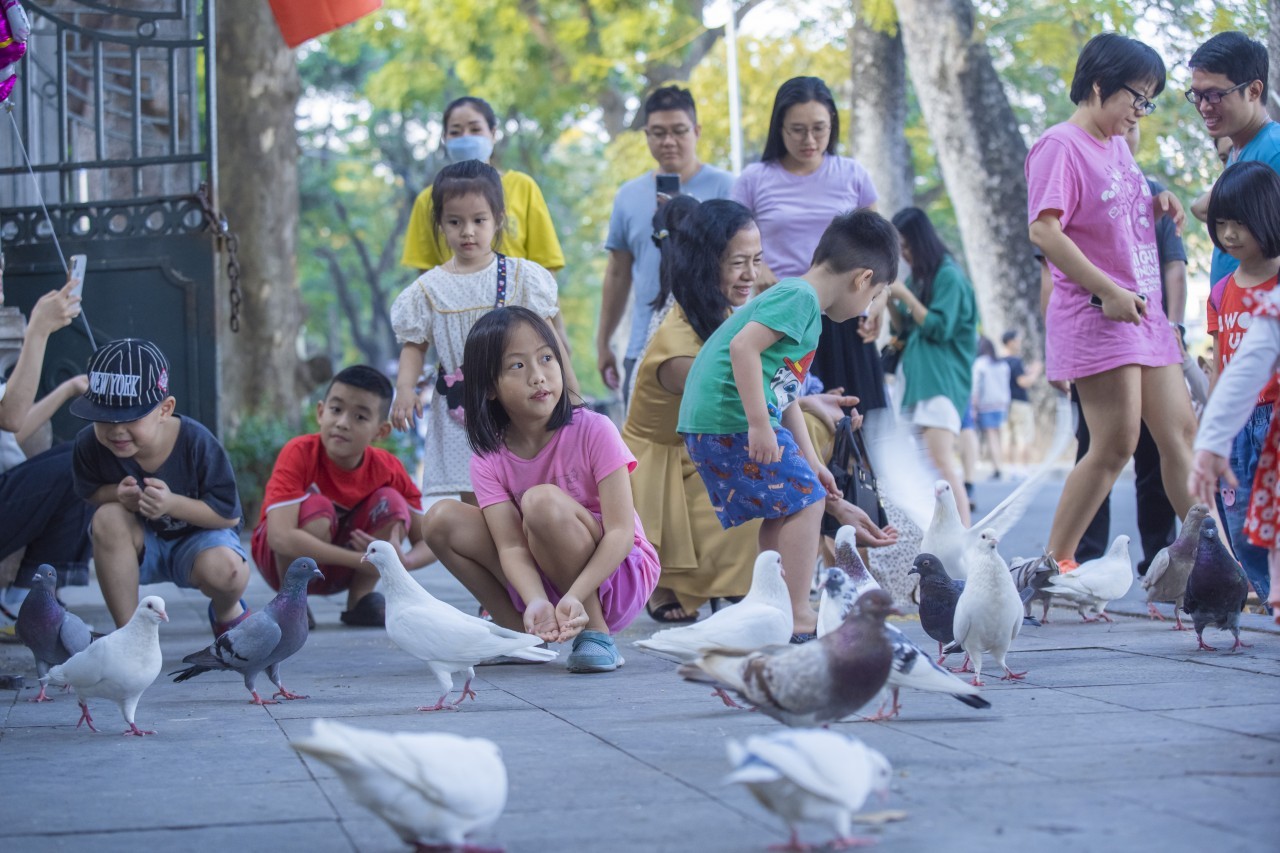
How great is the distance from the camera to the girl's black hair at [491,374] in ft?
17.0

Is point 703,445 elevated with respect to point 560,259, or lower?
lower

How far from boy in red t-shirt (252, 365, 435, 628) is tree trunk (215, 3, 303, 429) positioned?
7745 mm

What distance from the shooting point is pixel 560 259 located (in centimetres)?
718

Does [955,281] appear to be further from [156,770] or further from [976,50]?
[976,50]

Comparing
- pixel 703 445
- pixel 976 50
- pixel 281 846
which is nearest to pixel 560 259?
pixel 703 445

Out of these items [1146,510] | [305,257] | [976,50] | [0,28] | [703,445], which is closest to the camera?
[703,445]

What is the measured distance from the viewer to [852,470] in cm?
619

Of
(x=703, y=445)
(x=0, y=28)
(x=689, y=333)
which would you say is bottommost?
(x=703, y=445)

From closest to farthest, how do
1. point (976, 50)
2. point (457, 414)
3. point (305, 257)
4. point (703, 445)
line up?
point (703, 445) → point (457, 414) → point (976, 50) → point (305, 257)

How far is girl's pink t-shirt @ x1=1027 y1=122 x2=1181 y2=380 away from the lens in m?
5.92

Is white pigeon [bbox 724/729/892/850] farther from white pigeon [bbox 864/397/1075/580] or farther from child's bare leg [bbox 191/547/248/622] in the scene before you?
child's bare leg [bbox 191/547/248/622]

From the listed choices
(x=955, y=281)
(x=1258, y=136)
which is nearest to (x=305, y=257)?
(x=955, y=281)

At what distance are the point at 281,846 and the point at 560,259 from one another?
4567 millimetres

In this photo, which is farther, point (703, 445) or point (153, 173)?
point (153, 173)
